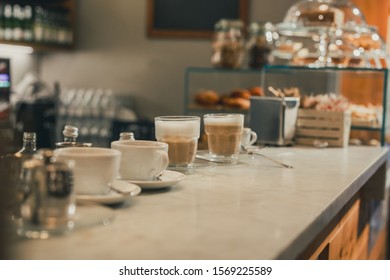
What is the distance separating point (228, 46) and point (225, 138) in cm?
212

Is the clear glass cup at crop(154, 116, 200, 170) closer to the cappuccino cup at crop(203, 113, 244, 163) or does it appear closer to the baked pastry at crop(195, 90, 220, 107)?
the cappuccino cup at crop(203, 113, 244, 163)

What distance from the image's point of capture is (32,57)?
582 centimetres

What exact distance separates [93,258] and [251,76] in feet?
14.1

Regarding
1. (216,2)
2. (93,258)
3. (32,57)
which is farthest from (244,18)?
(93,258)

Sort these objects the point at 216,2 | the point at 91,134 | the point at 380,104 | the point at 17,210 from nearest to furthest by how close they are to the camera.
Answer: the point at 17,210 → the point at 380,104 → the point at 91,134 → the point at 216,2

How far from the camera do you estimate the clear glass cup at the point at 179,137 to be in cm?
172

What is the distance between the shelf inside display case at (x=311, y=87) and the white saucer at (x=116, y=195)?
1544 mm

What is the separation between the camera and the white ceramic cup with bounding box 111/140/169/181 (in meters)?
1.40

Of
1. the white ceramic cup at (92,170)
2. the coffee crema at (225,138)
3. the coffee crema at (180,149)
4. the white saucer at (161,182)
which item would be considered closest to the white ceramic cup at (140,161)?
the white saucer at (161,182)

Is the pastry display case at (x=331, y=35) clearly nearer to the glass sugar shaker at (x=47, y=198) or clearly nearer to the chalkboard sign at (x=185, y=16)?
the glass sugar shaker at (x=47, y=198)

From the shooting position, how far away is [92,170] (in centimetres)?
119

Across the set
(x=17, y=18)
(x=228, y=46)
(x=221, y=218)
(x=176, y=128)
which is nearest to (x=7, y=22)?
(x=17, y=18)

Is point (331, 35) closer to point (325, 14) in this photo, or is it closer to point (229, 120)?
point (325, 14)
